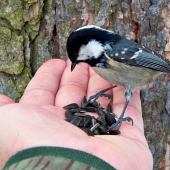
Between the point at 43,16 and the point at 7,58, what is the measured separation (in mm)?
303

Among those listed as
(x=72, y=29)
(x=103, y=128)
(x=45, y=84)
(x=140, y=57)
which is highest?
(x=72, y=29)

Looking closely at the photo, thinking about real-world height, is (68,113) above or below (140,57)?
below

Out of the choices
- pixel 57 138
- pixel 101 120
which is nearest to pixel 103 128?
pixel 101 120

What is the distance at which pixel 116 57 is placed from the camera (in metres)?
1.07

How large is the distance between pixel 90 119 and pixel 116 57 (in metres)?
0.33

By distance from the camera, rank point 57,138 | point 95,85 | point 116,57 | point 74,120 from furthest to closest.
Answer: point 95,85 → point 116,57 → point 74,120 → point 57,138

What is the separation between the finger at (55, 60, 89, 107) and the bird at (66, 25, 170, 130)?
17cm

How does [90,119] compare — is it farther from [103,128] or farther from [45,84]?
[45,84]

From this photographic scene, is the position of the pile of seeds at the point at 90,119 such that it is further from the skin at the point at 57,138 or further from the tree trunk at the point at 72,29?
the tree trunk at the point at 72,29

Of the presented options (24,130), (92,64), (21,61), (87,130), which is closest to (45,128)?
(24,130)

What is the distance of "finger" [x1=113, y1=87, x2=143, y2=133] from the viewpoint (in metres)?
1.05

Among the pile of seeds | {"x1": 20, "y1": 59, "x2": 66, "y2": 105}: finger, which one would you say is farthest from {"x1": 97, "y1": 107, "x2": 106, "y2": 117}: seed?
{"x1": 20, "y1": 59, "x2": 66, "y2": 105}: finger

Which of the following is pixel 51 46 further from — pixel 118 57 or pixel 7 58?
pixel 118 57

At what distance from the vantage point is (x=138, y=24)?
1.16 m
